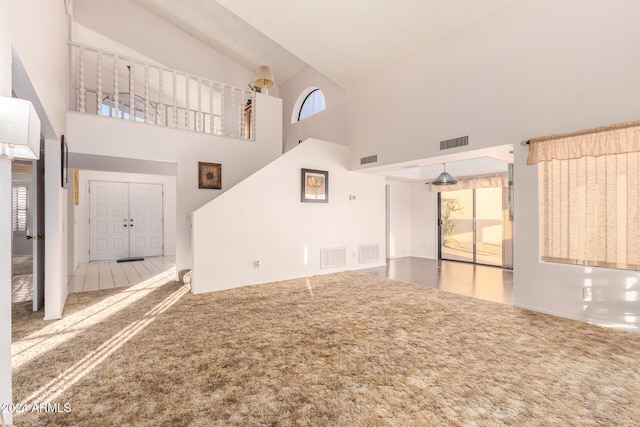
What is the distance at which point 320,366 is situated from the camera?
2.45 meters

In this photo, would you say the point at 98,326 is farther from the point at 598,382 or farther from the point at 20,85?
the point at 598,382

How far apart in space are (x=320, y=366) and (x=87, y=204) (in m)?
8.37

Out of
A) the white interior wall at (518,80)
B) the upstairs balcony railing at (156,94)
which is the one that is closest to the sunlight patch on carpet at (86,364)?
the upstairs balcony railing at (156,94)

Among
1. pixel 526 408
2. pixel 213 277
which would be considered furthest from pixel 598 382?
pixel 213 277

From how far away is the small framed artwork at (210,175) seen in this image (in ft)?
18.2

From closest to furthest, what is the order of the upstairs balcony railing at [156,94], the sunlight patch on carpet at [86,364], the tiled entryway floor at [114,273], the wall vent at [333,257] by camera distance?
the sunlight patch on carpet at [86,364] → the tiled entryway floor at [114,273] → the wall vent at [333,257] → the upstairs balcony railing at [156,94]

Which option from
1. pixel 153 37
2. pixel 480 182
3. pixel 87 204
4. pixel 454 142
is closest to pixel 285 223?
pixel 454 142

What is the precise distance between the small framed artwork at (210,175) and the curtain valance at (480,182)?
18.5 feet

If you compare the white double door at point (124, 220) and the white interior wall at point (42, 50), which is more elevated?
the white interior wall at point (42, 50)

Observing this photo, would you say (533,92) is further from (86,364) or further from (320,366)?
(86,364)

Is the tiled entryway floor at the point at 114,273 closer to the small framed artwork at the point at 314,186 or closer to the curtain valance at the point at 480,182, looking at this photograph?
the small framed artwork at the point at 314,186

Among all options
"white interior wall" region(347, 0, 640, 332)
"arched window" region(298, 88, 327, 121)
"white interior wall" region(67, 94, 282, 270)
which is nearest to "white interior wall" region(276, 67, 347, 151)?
"arched window" region(298, 88, 327, 121)

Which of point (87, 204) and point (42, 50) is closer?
point (42, 50)

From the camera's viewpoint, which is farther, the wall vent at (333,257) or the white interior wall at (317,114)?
the white interior wall at (317,114)
